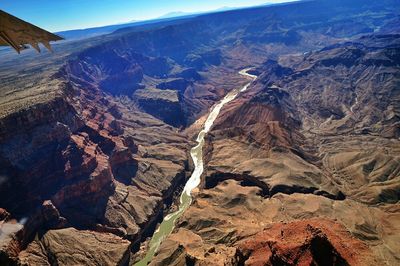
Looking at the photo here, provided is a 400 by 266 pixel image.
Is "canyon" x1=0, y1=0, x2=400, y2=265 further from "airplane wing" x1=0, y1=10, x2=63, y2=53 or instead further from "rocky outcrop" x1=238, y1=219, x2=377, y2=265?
"airplane wing" x1=0, y1=10, x2=63, y2=53

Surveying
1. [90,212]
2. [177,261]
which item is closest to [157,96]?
[90,212]

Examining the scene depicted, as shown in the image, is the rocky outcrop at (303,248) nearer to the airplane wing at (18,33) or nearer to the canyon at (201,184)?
the canyon at (201,184)

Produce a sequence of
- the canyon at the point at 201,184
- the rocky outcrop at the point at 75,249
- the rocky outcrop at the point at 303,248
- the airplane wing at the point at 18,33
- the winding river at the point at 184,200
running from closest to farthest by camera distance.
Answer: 1. the airplane wing at the point at 18,33
2. the rocky outcrop at the point at 303,248
3. the canyon at the point at 201,184
4. the rocky outcrop at the point at 75,249
5. the winding river at the point at 184,200

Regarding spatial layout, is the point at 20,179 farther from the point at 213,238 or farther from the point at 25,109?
the point at 213,238

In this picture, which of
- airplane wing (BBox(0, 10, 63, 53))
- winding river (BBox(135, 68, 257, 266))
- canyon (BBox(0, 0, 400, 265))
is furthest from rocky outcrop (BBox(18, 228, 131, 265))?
airplane wing (BBox(0, 10, 63, 53))

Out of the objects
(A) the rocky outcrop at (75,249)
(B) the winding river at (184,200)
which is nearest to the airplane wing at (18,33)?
(A) the rocky outcrop at (75,249)

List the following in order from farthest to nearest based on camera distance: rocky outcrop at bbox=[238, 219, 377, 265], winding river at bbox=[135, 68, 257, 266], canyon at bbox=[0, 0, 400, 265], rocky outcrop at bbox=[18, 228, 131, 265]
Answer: winding river at bbox=[135, 68, 257, 266] → rocky outcrop at bbox=[18, 228, 131, 265] → canyon at bbox=[0, 0, 400, 265] → rocky outcrop at bbox=[238, 219, 377, 265]

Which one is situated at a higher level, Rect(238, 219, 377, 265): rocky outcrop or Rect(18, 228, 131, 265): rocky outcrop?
Rect(238, 219, 377, 265): rocky outcrop

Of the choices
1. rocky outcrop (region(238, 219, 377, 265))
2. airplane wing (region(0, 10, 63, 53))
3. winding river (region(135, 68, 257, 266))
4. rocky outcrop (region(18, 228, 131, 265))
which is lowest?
winding river (region(135, 68, 257, 266))

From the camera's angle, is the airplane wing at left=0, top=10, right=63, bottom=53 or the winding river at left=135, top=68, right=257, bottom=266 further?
the winding river at left=135, top=68, right=257, bottom=266
